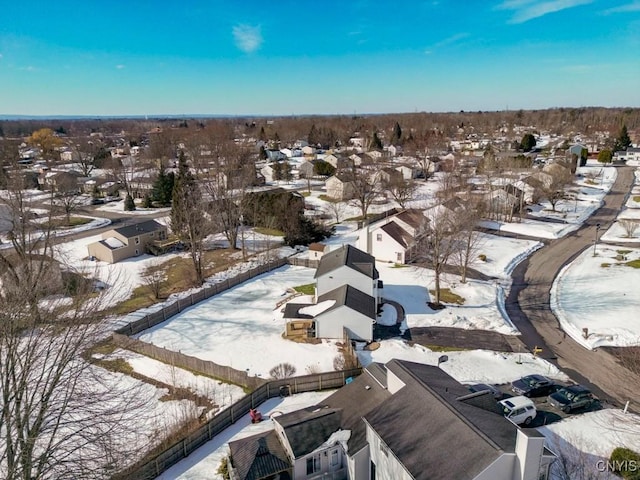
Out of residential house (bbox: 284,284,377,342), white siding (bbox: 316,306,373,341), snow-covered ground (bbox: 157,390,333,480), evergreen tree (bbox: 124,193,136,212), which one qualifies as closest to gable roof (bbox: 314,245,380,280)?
residential house (bbox: 284,284,377,342)

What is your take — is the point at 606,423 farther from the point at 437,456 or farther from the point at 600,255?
the point at 600,255

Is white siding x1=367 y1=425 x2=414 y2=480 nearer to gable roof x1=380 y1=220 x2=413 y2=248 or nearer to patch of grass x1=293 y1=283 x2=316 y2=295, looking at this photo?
patch of grass x1=293 y1=283 x2=316 y2=295

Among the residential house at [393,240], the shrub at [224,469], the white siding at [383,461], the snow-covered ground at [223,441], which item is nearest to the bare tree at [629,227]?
the residential house at [393,240]

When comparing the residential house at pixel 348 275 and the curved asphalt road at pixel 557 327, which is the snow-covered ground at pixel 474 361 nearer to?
the curved asphalt road at pixel 557 327

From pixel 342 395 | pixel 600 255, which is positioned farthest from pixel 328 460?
pixel 600 255

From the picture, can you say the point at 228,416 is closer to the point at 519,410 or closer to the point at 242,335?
the point at 242,335
